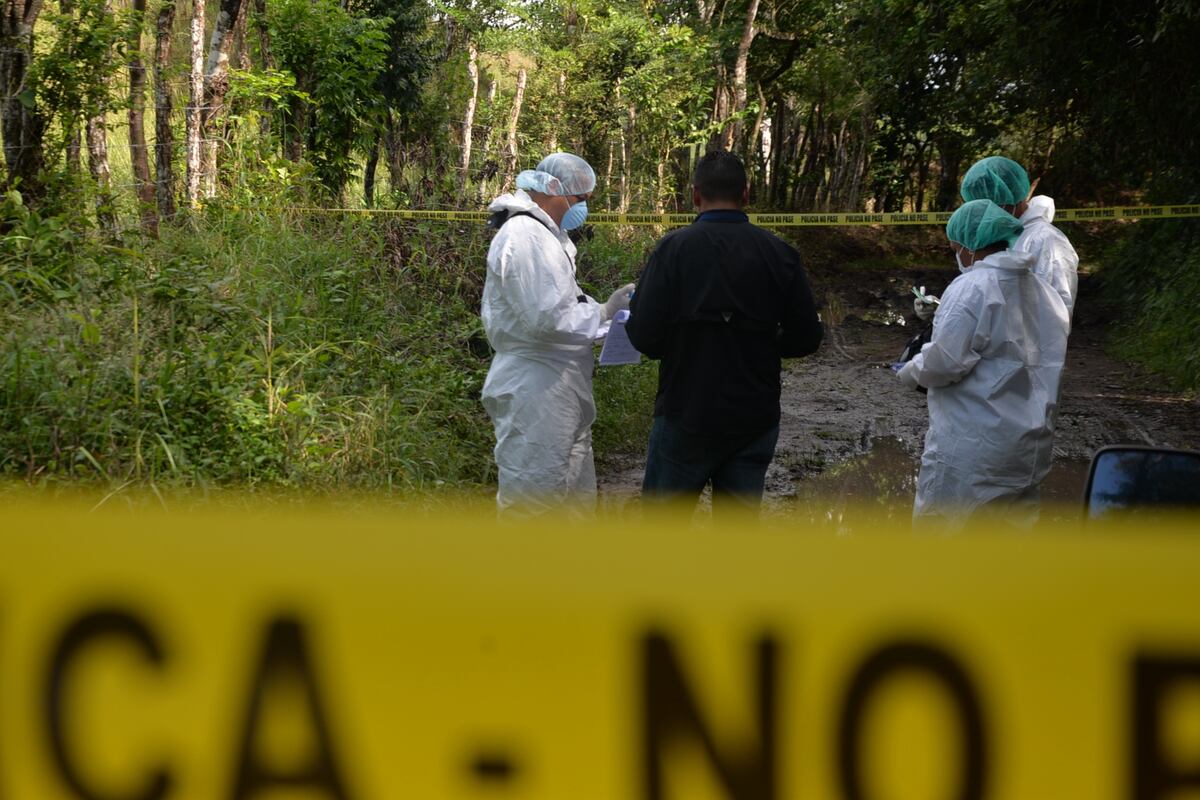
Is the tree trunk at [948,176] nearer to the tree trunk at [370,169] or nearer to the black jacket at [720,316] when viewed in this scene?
the tree trunk at [370,169]

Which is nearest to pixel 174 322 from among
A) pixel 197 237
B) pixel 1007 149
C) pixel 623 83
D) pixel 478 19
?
pixel 197 237

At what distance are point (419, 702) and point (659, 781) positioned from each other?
27 centimetres

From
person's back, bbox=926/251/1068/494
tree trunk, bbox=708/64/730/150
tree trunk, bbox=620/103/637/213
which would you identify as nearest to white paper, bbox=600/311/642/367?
person's back, bbox=926/251/1068/494

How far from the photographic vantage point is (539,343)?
4.79 metres

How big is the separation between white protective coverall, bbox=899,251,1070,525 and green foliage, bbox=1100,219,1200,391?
7.49m

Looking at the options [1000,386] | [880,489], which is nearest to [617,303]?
[1000,386]

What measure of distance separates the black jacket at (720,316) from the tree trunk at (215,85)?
611cm

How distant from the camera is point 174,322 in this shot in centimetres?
594

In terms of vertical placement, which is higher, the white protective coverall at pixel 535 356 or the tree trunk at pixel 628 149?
the tree trunk at pixel 628 149

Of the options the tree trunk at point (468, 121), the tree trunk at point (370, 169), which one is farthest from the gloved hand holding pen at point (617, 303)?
the tree trunk at point (370, 169)

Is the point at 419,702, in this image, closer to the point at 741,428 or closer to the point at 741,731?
the point at 741,731

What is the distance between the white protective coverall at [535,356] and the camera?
15.3 feet

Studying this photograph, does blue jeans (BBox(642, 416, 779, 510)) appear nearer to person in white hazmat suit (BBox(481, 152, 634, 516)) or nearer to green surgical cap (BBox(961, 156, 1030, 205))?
person in white hazmat suit (BBox(481, 152, 634, 516))

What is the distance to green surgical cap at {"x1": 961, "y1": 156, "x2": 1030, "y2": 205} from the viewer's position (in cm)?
527
